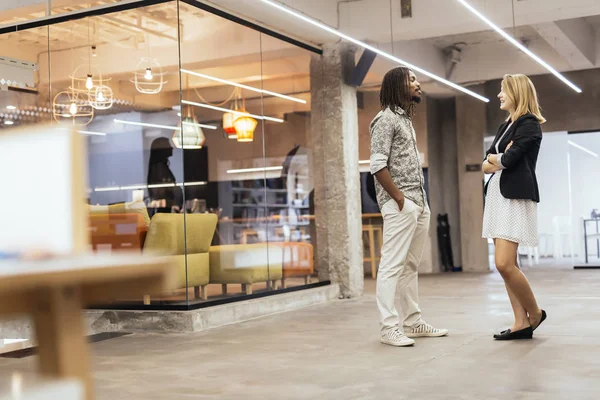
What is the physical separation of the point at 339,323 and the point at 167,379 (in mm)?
2246

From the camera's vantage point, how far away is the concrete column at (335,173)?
315 inches

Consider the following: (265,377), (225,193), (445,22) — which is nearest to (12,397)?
(265,377)

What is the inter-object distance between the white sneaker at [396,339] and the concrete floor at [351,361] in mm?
61

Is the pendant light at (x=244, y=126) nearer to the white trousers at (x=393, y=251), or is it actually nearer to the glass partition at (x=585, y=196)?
the white trousers at (x=393, y=251)

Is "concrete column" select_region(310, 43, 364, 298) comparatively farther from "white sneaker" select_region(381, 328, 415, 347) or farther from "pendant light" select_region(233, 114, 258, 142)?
"white sneaker" select_region(381, 328, 415, 347)

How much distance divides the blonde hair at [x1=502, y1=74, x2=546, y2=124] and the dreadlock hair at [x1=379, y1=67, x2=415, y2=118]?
58 centimetres

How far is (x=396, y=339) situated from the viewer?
14.6 ft

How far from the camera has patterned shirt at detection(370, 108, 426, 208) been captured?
4.59 meters

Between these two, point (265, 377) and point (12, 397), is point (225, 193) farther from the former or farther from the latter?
point (12, 397)

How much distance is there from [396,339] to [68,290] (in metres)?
3.32

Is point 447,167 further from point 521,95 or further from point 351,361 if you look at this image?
point 351,361

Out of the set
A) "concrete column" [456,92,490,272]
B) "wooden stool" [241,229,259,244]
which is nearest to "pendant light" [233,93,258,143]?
"wooden stool" [241,229,259,244]

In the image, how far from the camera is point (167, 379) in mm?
3746

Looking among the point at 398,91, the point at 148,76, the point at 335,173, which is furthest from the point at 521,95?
the point at 335,173
